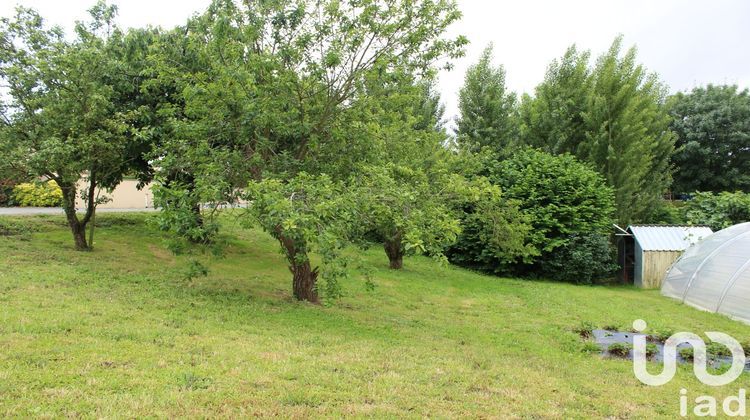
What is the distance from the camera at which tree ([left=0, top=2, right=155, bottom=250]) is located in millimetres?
9477

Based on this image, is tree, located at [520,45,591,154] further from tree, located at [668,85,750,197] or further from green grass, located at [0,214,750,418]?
green grass, located at [0,214,750,418]

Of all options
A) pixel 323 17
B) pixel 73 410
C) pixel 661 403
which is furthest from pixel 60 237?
pixel 661 403

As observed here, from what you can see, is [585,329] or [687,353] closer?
[687,353]

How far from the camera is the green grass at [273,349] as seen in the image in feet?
12.3

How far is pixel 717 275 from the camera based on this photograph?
1191 centimetres

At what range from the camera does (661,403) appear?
179 inches

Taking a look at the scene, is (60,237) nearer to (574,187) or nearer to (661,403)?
(661,403)

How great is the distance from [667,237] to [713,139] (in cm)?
1650

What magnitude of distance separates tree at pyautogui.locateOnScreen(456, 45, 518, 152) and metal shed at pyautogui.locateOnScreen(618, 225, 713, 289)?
696 centimetres

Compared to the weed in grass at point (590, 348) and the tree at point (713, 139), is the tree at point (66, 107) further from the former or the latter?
the tree at point (713, 139)

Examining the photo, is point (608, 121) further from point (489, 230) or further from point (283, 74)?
point (283, 74)

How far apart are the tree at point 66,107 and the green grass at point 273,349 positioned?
1740 millimetres

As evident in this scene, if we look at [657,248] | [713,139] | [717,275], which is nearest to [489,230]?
[717,275]

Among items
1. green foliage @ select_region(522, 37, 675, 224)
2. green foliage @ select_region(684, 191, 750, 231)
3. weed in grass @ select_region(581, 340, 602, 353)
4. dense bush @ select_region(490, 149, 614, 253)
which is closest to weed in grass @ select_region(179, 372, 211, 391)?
weed in grass @ select_region(581, 340, 602, 353)
